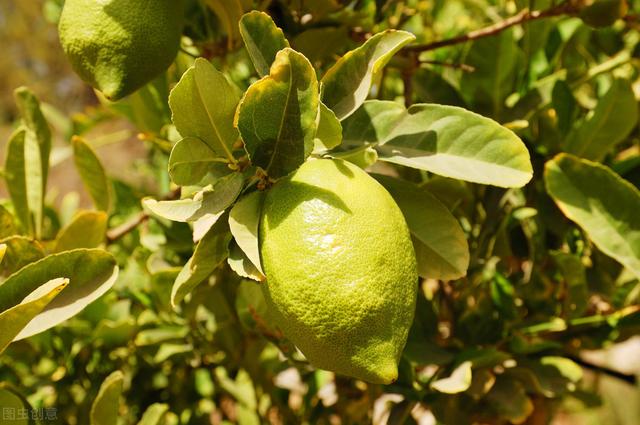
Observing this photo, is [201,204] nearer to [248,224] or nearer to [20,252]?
[248,224]

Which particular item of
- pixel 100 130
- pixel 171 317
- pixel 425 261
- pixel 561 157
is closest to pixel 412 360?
pixel 425 261

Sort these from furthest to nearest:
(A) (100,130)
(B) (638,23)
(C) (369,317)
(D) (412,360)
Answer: (A) (100,130) < (B) (638,23) < (D) (412,360) < (C) (369,317)

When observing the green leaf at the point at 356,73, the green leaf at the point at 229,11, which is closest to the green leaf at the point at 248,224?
the green leaf at the point at 356,73

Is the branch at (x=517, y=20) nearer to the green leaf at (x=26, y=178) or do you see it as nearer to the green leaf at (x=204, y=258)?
the green leaf at (x=204, y=258)

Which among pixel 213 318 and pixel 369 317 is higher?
pixel 369 317

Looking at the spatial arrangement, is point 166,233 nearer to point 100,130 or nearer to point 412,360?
point 412,360

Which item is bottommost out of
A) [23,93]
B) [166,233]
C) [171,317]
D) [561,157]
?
[171,317]

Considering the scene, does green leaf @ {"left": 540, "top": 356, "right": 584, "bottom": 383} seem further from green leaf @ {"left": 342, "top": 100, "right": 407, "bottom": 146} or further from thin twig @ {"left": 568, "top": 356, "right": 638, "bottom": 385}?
green leaf @ {"left": 342, "top": 100, "right": 407, "bottom": 146}

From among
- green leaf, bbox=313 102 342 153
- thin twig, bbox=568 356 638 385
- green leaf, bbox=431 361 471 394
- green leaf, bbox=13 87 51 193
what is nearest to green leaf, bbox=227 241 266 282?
green leaf, bbox=313 102 342 153
